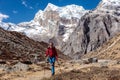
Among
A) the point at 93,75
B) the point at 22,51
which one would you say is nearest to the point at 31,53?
the point at 22,51

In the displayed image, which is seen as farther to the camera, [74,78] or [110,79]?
[74,78]

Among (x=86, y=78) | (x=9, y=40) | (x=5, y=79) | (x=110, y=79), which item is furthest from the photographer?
(x=9, y=40)

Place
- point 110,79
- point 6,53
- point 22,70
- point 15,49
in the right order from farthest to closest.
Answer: point 15,49
point 6,53
point 22,70
point 110,79

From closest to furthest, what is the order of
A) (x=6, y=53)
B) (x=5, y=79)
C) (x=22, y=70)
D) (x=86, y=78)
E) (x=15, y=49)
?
(x=86, y=78) < (x=5, y=79) < (x=22, y=70) < (x=6, y=53) < (x=15, y=49)

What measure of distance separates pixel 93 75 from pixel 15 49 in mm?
60922

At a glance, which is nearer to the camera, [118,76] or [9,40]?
[118,76]

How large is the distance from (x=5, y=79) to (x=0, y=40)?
55300mm

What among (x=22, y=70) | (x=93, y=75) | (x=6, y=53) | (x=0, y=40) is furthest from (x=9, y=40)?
(x=93, y=75)

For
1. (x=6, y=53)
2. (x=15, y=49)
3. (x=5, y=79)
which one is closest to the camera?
(x=5, y=79)

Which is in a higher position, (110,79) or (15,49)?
(15,49)

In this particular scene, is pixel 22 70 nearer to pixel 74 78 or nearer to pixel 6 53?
pixel 74 78

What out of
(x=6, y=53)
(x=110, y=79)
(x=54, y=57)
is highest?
(x=6, y=53)

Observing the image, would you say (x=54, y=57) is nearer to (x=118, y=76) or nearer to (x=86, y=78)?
(x=86, y=78)

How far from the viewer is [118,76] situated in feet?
63.7
